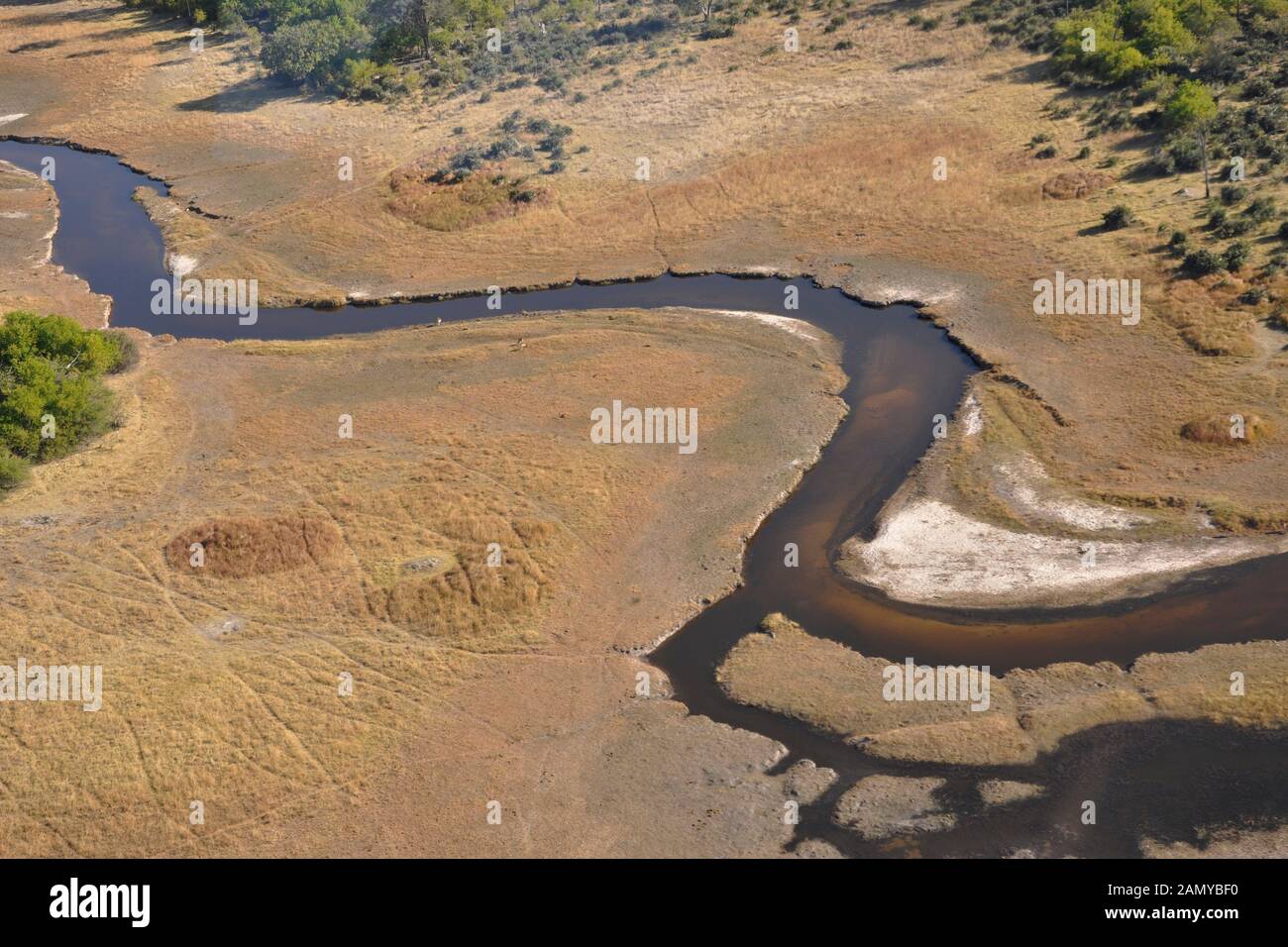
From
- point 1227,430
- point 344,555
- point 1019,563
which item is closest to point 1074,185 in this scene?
point 1227,430

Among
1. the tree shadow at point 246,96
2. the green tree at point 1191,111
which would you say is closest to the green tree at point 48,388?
the tree shadow at point 246,96

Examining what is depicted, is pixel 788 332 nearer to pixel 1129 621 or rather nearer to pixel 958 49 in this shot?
pixel 1129 621

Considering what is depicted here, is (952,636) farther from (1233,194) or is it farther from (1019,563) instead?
(1233,194)

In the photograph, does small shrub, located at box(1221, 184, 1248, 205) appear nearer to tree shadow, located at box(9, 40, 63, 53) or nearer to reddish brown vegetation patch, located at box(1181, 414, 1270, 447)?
reddish brown vegetation patch, located at box(1181, 414, 1270, 447)

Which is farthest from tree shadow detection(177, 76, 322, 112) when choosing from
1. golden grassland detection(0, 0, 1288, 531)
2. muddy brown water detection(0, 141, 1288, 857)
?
muddy brown water detection(0, 141, 1288, 857)

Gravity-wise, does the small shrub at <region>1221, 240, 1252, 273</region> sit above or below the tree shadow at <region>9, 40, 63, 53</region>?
below

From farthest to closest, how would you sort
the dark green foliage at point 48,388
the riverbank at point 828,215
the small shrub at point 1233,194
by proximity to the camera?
the small shrub at point 1233,194 → the dark green foliage at point 48,388 → the riverbank at point 828,215

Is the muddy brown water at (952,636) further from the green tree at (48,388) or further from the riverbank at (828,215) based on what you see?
the green tree at (48,388)
